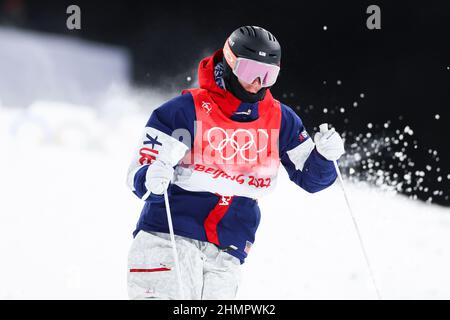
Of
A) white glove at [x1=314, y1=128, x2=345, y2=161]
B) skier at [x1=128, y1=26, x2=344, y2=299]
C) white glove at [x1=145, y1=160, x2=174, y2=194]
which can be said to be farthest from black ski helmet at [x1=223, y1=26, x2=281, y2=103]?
white glove at [x1=145, y1=160, x2=174, y2=194]

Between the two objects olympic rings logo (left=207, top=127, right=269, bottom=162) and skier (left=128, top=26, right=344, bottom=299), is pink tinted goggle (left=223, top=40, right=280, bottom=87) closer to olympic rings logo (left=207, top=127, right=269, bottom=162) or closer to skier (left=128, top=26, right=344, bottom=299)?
skier (left=128, top=26, right=344, bottom=299)

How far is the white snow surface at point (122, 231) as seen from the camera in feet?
12.9

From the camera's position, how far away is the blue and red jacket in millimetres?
2389

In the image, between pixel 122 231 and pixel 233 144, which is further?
pixel 122 231

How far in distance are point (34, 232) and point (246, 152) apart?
80.9 inches

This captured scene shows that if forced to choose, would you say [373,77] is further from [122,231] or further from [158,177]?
[158,177]

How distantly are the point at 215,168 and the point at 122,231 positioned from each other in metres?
1.88

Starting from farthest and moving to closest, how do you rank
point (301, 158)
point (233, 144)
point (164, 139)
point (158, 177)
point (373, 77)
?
1. point (373, 77)
2. point (301, 158)
3. point (233, 144)
4. point (164, 139)
5. point (158, 177)

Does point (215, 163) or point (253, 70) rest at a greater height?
point (253, 70)

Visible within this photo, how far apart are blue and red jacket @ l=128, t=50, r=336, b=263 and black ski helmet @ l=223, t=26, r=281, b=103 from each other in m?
0.03

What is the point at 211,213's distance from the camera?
2.42 meters

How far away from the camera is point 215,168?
246 centimetres

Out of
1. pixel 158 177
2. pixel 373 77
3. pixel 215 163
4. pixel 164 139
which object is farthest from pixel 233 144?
pixel 373 77

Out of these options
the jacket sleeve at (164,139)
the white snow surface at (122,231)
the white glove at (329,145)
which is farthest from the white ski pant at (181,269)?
the white snow surface at (122,231)
